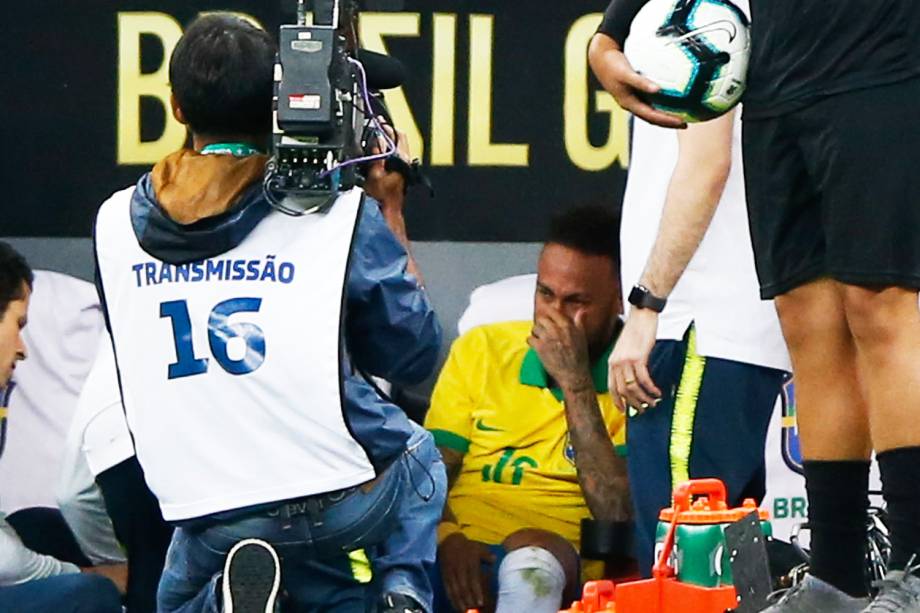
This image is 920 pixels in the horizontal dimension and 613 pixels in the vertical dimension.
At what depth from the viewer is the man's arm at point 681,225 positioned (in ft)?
14.5

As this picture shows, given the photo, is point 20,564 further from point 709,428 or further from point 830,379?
point 830,379

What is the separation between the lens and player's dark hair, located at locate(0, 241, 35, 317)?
551cm

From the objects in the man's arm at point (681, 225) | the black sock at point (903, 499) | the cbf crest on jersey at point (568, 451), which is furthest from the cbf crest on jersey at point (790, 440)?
the black sock at point (903, 499)

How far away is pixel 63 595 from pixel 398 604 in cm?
122

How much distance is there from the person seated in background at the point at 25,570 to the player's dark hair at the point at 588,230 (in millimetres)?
1368

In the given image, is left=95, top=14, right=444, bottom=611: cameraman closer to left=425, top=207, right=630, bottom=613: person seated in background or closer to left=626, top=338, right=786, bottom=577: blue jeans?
left=626, top=338, right=786, bottom=577: blue jeans

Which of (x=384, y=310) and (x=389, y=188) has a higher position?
(x=389, y=188)

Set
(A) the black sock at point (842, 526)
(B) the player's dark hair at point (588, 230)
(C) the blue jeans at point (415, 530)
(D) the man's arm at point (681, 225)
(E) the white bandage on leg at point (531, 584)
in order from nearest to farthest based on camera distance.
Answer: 1. (A) the black sock at point (842, 526)
2. (C) the blue jeans at point (415, 530)
3. (D) the man's arm at point (681, 225)
4. (E) the white bandage on leg at point (531, 584)
5. (B) the player's dark hair at point (588, 230)

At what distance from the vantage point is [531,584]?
17.7 ft

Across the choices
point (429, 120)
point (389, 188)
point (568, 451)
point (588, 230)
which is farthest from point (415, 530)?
point (429, 120)

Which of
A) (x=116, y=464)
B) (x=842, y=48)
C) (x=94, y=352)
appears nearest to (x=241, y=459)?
(x=116, y=464)

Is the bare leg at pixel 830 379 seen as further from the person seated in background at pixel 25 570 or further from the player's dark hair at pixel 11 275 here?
the player's dark hair at pixel 11 275

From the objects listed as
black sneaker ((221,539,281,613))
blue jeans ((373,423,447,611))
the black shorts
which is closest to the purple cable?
Result: blue jeans ((373,423,447,611))

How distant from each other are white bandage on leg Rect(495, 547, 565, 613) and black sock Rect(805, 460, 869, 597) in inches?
72.8
